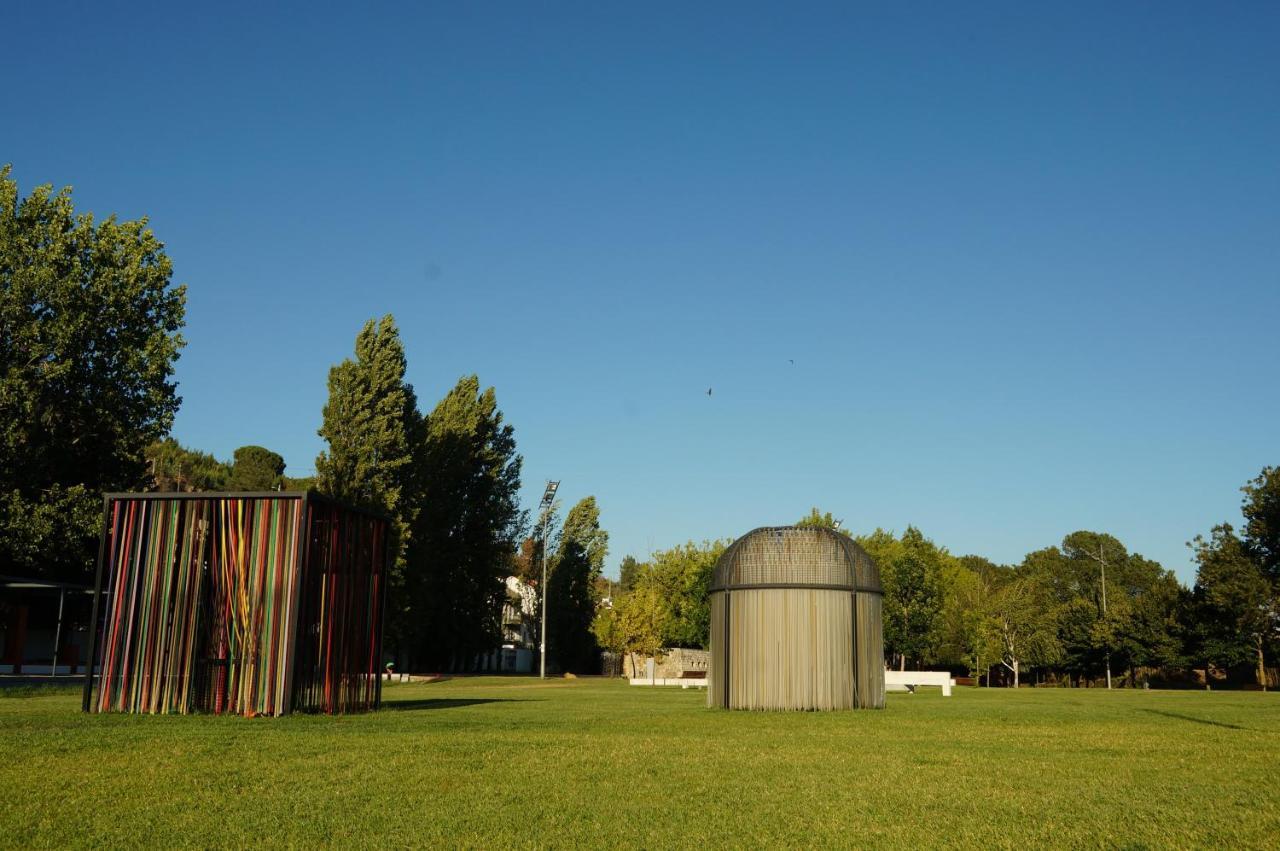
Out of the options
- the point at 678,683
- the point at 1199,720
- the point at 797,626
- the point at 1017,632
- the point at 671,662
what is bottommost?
the point at 678,683

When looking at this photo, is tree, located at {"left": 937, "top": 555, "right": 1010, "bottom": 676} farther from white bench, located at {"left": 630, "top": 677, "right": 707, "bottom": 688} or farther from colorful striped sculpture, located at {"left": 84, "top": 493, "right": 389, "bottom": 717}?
colorful striped sculpture, located at {"left": 84, "top": 493, "right": 389, "bottom": 717}

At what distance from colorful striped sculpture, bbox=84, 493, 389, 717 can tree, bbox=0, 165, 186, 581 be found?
846 inches

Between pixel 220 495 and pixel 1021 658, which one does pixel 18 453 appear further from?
pixel 1021 658

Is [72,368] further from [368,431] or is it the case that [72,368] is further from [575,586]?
[575,586]

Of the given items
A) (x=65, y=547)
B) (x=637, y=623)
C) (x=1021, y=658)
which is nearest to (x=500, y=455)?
(x=637, y=623)

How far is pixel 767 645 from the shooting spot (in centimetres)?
2436

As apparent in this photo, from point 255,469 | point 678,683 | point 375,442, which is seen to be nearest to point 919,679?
point 678,683

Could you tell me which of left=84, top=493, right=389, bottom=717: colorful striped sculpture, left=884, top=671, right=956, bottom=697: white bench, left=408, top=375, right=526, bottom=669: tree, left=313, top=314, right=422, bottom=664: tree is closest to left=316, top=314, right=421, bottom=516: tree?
left=313, top=314, right=422, bottom=664: tree

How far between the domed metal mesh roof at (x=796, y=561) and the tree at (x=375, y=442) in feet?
86.0

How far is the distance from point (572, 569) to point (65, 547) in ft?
141

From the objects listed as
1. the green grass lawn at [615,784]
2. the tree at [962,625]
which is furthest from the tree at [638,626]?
the green grass lawn at [615,784]

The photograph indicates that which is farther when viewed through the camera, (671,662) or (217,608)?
(671,662)

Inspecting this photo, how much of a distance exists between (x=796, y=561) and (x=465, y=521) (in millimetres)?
39741

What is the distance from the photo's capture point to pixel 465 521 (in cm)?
6153
